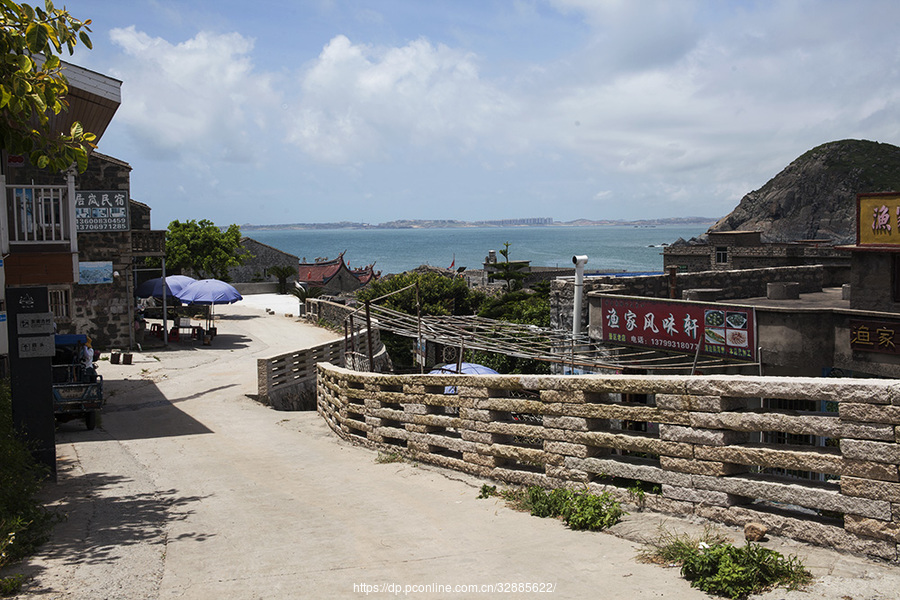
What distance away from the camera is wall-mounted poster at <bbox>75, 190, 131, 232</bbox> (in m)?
29.7

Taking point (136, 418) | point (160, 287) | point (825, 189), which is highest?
point (825, 189)

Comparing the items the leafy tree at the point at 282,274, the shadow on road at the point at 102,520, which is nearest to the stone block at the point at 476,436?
the shadow on road at the point at 102,520

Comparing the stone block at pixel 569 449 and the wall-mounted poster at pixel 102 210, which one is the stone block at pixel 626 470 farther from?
the wall-mounted poster at pixel 102 210

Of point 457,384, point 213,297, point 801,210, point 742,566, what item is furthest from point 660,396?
point 801,210

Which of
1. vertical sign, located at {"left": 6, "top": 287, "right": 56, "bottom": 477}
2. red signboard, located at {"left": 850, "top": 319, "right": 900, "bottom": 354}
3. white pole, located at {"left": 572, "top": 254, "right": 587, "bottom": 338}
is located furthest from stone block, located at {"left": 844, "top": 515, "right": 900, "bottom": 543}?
white pole, located at {"left": 572, "top": 254, "right": 587, "bottom": 338}

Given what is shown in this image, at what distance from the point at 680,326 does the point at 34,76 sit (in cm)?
1656

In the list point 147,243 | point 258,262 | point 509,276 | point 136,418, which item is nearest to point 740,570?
point 136,418

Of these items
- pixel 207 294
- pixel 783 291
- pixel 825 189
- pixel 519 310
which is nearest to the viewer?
pixel 783 291

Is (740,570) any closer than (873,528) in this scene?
Yes

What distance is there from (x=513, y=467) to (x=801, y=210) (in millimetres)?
171858

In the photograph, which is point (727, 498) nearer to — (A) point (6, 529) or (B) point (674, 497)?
(B) point (674, 497)

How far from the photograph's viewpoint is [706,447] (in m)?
6.60

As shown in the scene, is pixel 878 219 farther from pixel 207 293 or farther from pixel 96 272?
pixel 96 272

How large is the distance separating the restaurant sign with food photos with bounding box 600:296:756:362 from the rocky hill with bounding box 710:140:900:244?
439 ft
